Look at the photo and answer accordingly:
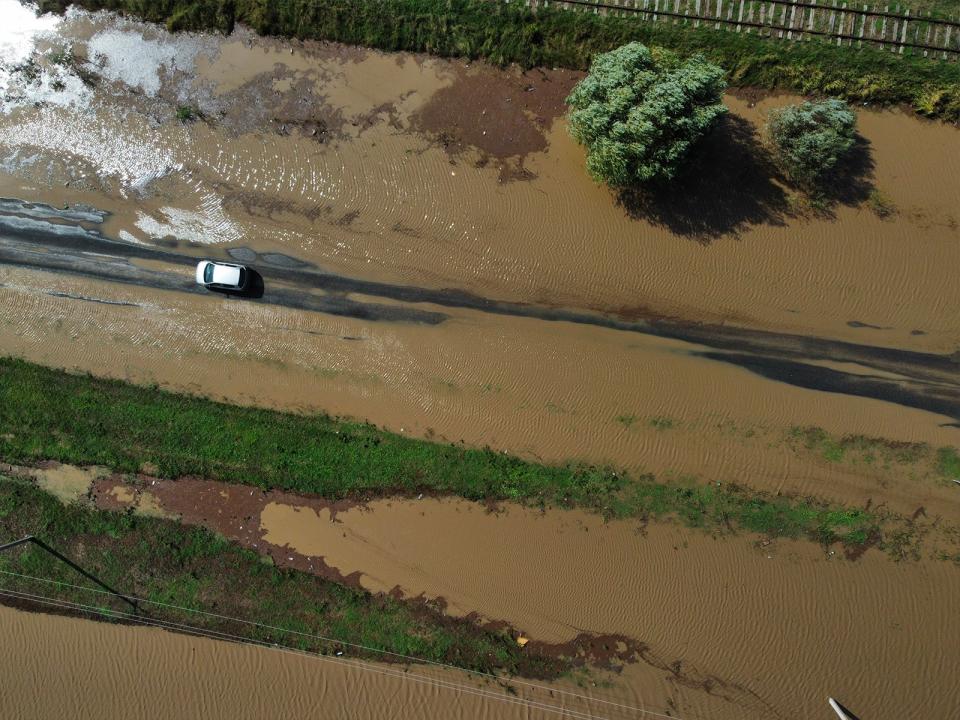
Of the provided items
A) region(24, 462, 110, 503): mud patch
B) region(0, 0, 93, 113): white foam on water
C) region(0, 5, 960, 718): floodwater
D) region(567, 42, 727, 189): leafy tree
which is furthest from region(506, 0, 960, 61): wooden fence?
region(24, 462, 110, 503): mud patch

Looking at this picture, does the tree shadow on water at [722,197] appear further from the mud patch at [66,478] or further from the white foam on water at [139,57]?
the mud patch at [66,478]

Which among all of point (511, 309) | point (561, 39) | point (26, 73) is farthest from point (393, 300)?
point (26, 73)

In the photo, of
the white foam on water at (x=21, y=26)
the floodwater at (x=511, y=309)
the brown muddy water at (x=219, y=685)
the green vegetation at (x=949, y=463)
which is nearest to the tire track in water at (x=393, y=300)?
the floodwater at (x=511, y=309)

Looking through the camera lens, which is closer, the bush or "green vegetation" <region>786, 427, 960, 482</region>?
the bush

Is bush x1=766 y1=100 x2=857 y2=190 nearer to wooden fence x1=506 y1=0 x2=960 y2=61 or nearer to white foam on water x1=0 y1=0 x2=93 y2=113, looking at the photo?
wooden fence x1=506 y1=0 x2=960 y2=61

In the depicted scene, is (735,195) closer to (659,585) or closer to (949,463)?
(949,463)

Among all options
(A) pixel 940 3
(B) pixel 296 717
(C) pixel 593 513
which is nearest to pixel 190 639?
(B) pixel 296 717
